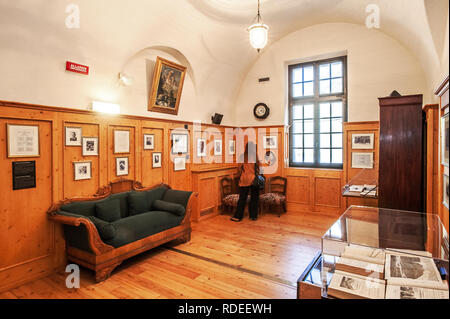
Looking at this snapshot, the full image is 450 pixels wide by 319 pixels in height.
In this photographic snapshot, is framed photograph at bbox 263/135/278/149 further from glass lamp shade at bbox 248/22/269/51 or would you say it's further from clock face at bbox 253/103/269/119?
glass lamp shade at bbox 248/22/269/51

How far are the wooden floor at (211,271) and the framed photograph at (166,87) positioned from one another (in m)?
2.58

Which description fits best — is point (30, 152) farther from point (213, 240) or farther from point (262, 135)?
point (262, 135)

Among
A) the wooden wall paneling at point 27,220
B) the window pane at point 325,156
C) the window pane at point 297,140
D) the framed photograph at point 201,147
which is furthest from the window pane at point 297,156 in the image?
the wooden wall paneling at point 27,220

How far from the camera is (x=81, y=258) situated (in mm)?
3629

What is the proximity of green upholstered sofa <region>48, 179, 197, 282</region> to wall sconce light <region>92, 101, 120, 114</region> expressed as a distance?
3.83 feet

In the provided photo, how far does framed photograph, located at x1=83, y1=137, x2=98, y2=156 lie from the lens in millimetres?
4141

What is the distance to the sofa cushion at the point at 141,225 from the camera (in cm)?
372

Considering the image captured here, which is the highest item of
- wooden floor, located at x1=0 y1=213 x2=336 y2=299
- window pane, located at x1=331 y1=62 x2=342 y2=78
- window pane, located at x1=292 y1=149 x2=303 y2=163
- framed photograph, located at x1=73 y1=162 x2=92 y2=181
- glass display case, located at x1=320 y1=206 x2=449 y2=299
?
window pane, located at x1=331 y1=62 x2=342 y2=78

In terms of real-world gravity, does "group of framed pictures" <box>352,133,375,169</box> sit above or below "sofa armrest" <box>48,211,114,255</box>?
above

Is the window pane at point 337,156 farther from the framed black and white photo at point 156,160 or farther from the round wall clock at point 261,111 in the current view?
the framed black and white photo at point 156,160

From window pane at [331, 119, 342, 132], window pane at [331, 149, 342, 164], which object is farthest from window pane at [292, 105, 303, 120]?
window pane at [331, 149, 342, 164]

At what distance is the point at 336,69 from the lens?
6785mm

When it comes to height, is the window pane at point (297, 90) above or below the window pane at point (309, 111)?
above

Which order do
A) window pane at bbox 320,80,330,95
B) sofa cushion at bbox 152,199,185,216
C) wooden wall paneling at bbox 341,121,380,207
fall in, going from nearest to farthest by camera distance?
sofa cushion at bbox 152,199,185,216 → wooden wall paneling at bbox 341,121,380,207 → window pane at bbox 320,80,330,95
